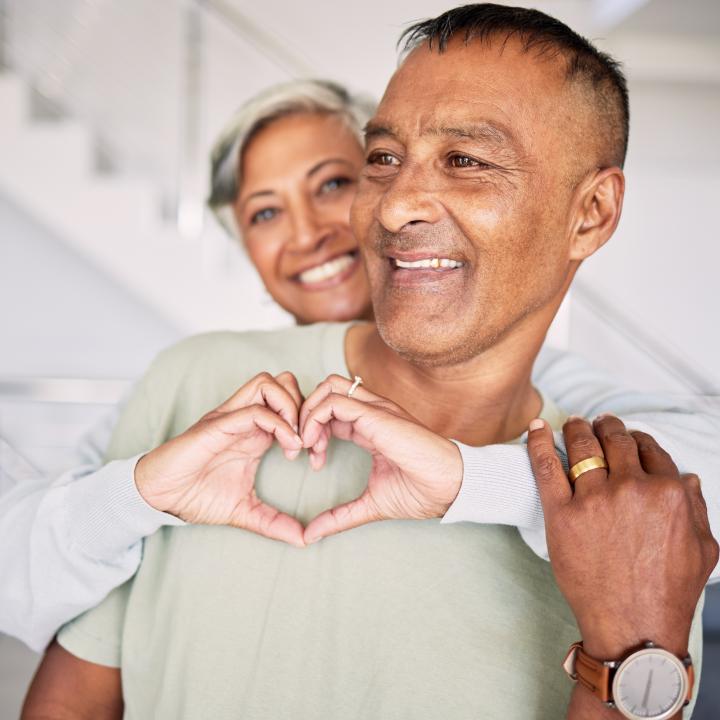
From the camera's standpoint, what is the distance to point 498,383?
132 cm

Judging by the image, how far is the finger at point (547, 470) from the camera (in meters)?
1.02

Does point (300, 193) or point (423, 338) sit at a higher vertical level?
point (300, 193)

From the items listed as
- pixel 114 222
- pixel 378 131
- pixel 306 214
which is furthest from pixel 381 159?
pixel 114 222

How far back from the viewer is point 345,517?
110cm

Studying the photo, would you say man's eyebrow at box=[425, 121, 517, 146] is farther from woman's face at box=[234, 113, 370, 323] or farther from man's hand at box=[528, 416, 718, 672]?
woman's face at box=[234, 113, 370, 323]

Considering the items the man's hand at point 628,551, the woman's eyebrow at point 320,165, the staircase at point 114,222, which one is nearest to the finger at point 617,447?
the man's hand at point 628,551

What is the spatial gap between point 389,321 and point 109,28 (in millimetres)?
4788

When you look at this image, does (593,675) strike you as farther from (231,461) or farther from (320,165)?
(320,165)

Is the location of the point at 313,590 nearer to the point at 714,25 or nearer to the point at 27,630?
the point at 27,630

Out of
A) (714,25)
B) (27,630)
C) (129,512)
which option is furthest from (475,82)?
(714,25)

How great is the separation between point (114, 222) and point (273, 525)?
3162 millimetres

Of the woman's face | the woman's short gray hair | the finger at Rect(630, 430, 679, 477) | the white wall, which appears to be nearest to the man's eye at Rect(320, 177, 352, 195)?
the woman's face

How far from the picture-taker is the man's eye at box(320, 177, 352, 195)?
6.65ft

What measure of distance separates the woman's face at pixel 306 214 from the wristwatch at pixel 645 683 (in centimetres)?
118
